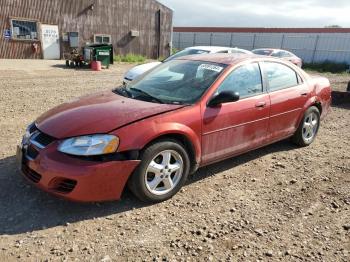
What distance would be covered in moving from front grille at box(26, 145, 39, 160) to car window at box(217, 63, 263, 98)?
219 centimetres

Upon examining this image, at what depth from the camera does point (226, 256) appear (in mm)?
3053

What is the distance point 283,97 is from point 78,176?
10.5 feet

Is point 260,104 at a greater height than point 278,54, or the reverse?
point 260,104

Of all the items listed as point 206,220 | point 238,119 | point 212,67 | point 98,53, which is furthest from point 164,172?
point 98,53

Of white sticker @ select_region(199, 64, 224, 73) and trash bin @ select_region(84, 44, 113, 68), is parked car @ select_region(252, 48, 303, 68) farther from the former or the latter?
white sticker @ select_region(199, 64, 224, 73)

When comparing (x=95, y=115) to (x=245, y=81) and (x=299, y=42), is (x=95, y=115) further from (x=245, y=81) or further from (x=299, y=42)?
(x=299, y=42)

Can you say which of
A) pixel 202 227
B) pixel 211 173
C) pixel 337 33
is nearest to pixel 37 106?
pixel 211 173

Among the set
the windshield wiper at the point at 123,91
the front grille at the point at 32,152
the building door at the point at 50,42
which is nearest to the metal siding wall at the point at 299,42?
the building door at the point at 50,42

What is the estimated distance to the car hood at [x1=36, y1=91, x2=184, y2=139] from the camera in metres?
3.51

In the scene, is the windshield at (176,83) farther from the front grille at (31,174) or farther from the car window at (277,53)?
the car window at (277,53)

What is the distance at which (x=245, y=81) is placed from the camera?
4.63m

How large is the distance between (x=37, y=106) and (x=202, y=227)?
5910 millimetres

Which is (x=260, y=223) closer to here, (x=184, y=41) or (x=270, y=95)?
(x=270, y=95)

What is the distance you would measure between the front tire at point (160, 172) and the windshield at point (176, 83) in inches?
24.8
